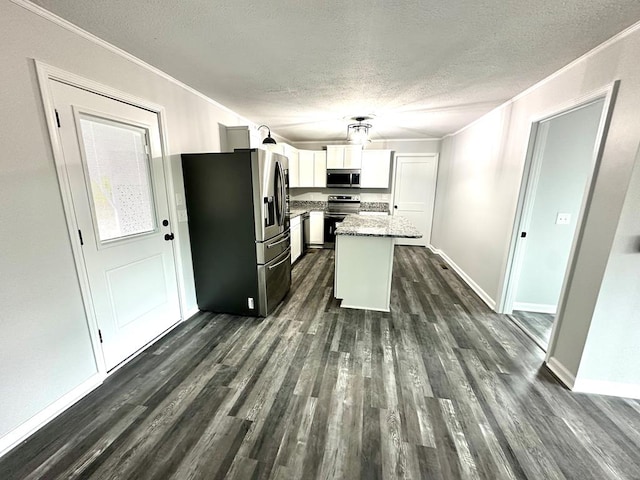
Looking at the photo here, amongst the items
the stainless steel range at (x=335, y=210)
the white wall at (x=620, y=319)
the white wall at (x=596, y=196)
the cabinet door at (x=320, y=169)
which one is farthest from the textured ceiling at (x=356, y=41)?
the stainless steel range at (x=335, y=210)

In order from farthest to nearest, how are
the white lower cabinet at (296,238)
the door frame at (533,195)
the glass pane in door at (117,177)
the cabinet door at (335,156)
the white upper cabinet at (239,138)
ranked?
the cabinet door at (335,156) < the white lower cabinet at (296,238) < the white upper cabinet at (239,138) < the glass pane in door at (117,177) < the door frame at (533,195)

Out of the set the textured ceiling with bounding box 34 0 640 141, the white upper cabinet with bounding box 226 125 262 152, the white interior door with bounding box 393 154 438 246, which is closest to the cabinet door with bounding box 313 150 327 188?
the white interior door with bounding box 393 154 438 246

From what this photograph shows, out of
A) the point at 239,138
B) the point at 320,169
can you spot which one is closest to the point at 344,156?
the point at 320,169

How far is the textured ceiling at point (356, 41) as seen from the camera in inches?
55.4

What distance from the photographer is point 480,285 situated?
3.47m

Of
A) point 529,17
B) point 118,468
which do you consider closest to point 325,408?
point 118,468

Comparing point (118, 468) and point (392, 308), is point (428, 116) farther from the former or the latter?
point (118, 468)

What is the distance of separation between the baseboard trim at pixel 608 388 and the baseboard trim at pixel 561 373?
3cm

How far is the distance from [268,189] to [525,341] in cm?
302

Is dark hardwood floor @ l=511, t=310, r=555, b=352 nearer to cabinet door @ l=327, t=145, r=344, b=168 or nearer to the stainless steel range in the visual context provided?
the stainless steel range

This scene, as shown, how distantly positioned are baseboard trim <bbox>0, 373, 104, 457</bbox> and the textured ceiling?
2425 millimetres

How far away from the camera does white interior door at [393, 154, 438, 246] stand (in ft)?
18.4

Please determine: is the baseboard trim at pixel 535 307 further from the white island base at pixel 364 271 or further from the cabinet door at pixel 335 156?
the cabinet door at pixel 335 156

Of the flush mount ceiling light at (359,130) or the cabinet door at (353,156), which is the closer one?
the flush mount ceiling light at (359,130)
